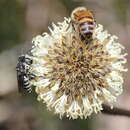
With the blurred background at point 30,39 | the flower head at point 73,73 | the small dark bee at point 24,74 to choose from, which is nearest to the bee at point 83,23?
the flower head at point 73,73

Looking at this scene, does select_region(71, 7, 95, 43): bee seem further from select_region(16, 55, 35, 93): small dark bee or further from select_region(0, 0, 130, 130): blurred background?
select_region(0, 0, 130, 130): blurred background

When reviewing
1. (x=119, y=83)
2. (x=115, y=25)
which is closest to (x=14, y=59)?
(x=115, y=25)

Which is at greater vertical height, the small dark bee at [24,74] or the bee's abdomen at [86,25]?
the bee's abdomen at [86,25]

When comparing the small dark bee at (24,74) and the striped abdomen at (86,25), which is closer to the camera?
the striped abdomen at (86,25)

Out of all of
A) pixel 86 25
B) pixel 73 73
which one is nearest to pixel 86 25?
pixel 86 25

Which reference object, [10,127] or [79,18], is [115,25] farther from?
[79,18]

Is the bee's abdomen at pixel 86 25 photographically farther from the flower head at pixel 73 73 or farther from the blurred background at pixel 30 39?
the blurred background at pixel 30 39

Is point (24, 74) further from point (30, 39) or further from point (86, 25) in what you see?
point (30, 39)
